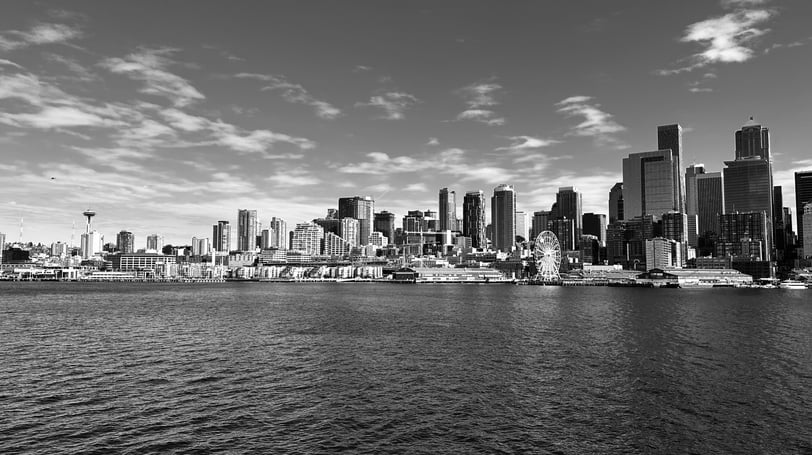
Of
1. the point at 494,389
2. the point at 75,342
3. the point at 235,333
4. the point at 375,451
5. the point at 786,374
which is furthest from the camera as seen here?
the point at 235,333

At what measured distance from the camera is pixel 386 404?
40125mm

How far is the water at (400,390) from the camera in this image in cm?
3284

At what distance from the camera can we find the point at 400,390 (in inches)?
1734

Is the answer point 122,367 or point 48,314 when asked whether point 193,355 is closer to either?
point 122,367

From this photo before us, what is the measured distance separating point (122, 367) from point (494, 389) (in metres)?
35.0

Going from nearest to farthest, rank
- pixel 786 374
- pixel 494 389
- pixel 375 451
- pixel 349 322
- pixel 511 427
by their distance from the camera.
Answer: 1. pixel 375 451
2. pixel 511 427
3. pixel 494 389
4. pixel 786 374
5. pixel 349 322

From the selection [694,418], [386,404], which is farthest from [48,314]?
[694,418]

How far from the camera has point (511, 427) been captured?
35438 millimetres

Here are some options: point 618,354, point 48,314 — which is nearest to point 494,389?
point 618,354

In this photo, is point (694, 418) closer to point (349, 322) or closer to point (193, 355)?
point (193, 355)

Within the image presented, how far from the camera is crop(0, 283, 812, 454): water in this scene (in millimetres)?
32844

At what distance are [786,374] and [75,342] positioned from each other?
77.4 meters

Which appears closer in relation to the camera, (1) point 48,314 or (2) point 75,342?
(2) point 75,342


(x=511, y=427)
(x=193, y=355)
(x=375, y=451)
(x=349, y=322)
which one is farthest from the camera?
(x=349, y=322)
